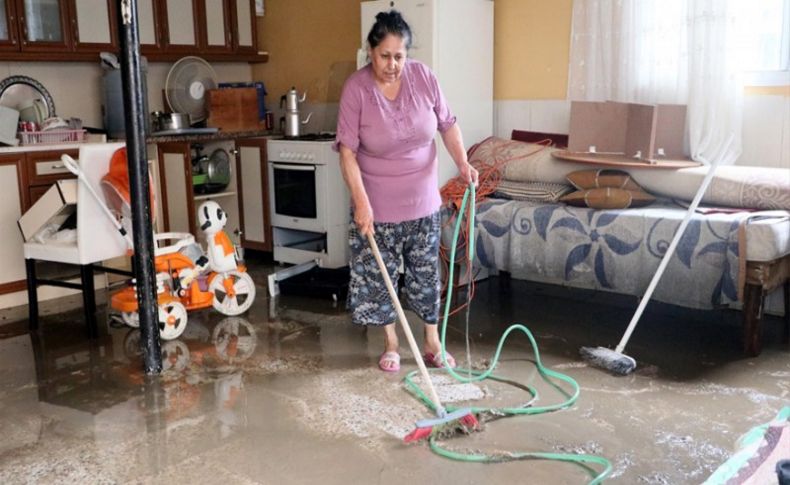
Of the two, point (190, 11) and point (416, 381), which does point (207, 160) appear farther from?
point (416, 381)

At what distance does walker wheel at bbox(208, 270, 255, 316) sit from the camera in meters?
4.05

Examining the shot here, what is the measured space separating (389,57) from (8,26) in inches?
108

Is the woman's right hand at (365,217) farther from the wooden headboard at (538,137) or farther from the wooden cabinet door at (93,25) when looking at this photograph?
the wooden cabinet door at (93,25)

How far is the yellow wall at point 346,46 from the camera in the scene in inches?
174

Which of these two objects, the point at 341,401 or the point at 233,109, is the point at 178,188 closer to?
the point at 233,109

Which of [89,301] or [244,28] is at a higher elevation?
[244,28]

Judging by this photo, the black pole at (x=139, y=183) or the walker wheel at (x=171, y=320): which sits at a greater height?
the black pole at (x=139, y=183)

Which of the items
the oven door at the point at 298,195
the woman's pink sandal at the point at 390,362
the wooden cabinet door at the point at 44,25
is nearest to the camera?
the woman's pink sandal at the point at 390,362

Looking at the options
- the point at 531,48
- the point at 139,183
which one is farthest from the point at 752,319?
the point at 139,183

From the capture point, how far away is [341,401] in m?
2.93

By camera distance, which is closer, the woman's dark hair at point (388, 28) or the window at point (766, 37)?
Answer: the woman's dark hair at point (388, 28)

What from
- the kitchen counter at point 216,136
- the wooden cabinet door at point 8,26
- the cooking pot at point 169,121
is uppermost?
the wooden cabinet door at point 8,26

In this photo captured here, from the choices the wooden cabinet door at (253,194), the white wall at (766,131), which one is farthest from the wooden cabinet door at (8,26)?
the white wall at (766,131)

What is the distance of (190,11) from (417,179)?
306 cm
